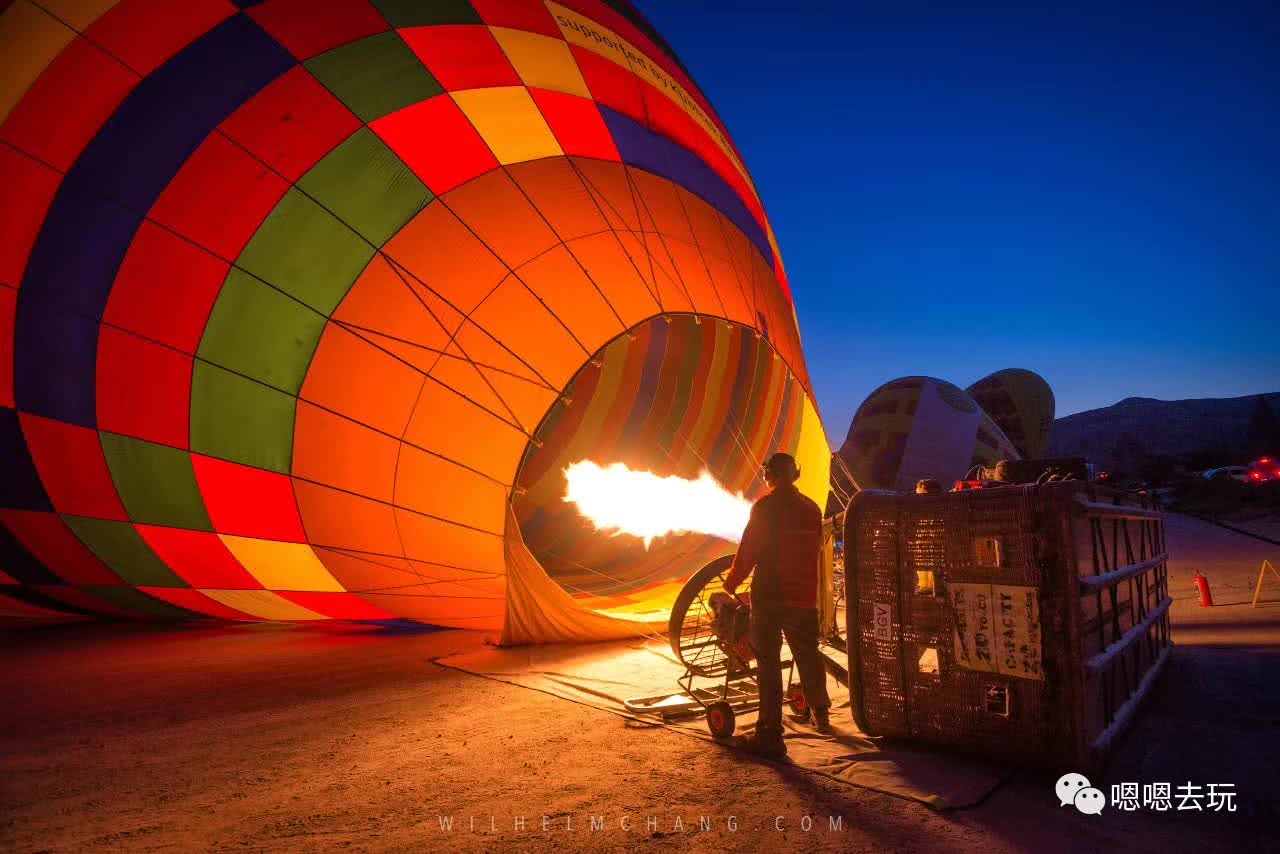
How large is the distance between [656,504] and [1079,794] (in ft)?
18.8

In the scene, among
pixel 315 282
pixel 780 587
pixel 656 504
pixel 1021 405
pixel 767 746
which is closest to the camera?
pixel 767 746

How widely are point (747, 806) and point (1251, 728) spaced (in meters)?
2.48

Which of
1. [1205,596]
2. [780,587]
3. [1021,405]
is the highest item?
[1021,405]

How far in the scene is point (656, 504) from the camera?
Answer: 26.7 ft

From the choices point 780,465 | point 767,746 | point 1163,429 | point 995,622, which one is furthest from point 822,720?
point 1163,429

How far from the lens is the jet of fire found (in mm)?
7863

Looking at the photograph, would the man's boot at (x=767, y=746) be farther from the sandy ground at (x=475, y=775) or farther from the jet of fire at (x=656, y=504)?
the jet of fire at (x=656, y=504)

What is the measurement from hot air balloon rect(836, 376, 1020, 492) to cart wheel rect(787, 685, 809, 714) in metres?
15.6

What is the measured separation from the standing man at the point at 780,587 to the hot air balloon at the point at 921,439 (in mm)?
16038

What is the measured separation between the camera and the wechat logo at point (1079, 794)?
8.28ft

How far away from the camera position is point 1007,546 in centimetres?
289

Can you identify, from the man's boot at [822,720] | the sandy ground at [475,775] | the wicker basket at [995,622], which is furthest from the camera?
the man's boot at [822,720]

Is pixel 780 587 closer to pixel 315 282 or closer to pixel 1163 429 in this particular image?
pixel 315 282

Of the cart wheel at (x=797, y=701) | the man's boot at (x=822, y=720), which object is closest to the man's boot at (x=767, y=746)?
the man's boot at (x=822, y=720)
